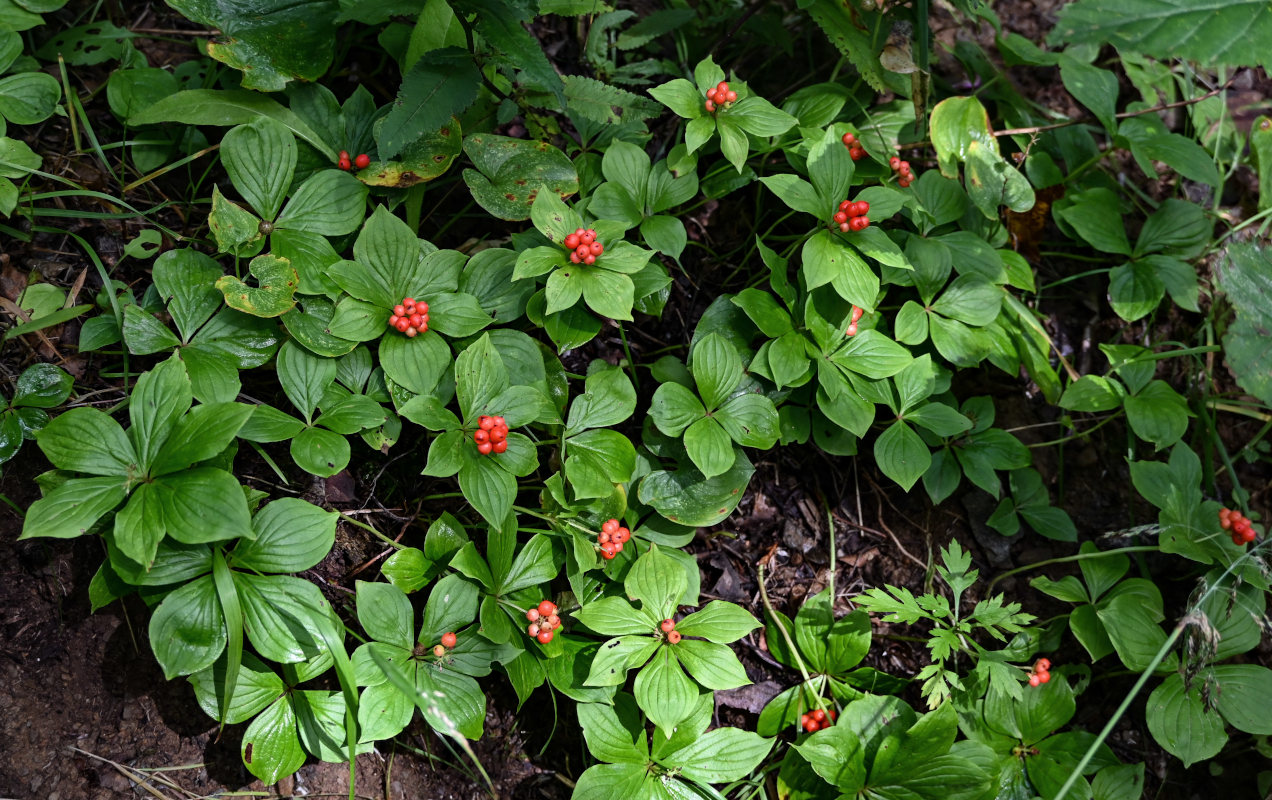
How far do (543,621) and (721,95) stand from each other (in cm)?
192

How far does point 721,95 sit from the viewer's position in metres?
2.84

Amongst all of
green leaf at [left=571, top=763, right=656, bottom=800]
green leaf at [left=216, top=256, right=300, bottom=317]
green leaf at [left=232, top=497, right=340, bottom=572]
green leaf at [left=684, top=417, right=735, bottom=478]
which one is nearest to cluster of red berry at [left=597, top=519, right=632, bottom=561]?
green leaf at [left=684, top=417, right=735, bottom=478]

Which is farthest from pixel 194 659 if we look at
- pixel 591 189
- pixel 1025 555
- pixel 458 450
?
pixel 1025 555

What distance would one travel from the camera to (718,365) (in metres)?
2.75

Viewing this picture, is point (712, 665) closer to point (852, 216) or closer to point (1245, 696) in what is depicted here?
point (852, 216)

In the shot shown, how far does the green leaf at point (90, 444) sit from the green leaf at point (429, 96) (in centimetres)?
115

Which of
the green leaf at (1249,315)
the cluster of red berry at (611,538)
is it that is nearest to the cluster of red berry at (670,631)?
the cluster of red berry at (611,538)

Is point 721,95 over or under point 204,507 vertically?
over

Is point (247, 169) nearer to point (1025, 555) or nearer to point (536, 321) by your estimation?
point (536, 321)

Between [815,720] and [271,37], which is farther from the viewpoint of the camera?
[271,37]

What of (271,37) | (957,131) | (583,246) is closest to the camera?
(583,246)

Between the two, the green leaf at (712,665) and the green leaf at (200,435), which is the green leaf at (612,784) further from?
the green leaf at (200,435)

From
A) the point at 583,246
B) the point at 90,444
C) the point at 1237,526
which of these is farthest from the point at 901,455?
the point at 90,444

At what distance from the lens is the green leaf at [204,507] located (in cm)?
213
